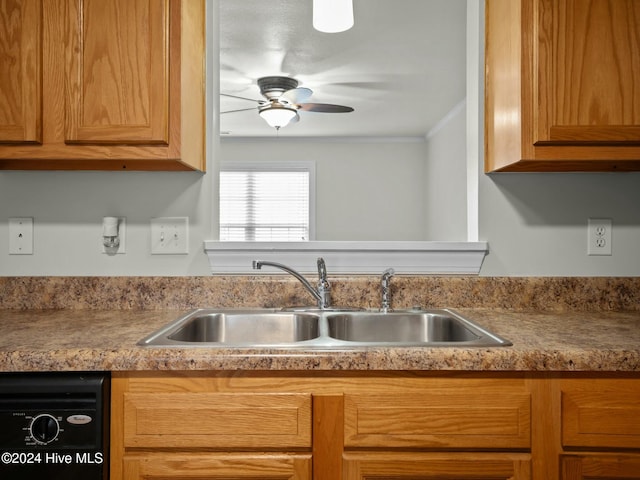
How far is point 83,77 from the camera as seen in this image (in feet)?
4.28

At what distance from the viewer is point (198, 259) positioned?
1.60m

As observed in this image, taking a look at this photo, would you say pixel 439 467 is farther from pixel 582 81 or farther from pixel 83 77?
pixel 83 77

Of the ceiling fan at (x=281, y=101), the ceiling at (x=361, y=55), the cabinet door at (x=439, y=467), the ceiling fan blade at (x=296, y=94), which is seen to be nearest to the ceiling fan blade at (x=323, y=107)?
the ceiling fan at (x=281, y=101)

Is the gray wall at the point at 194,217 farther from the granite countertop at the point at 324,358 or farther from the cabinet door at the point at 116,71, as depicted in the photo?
the granite countertop at the point at 324,358

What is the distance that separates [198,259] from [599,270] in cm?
139

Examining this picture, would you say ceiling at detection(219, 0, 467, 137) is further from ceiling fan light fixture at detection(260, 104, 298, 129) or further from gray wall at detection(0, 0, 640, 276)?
gray wall at detection(0, 0, 640, 276)

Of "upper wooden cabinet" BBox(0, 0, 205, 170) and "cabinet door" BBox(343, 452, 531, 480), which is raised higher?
"upper wooden cabinet" BBox(0, 0, 205, 170)

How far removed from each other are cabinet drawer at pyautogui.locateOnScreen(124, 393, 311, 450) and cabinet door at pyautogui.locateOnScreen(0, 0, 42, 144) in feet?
2.72

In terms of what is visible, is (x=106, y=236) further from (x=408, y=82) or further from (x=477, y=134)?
(x=408, y=82)

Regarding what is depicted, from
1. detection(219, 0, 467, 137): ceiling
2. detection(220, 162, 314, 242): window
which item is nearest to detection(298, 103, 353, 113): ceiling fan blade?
detection(219, 0, 467, 137): ceiling

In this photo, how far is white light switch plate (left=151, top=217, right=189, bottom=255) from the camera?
1599mm

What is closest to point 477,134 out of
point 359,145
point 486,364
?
point 486,364

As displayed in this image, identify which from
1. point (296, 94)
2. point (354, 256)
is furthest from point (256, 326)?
point (296, 94)

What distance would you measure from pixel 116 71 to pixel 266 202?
16.1 ft
